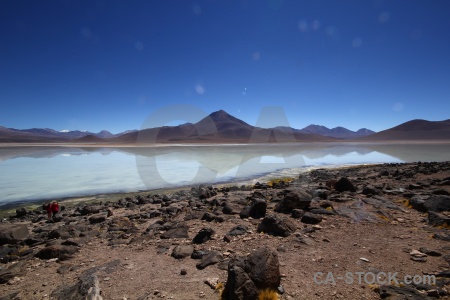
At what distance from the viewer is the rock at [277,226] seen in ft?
19.6

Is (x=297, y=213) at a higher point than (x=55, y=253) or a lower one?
higher

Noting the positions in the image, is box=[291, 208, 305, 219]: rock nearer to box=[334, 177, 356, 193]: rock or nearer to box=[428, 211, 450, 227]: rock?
box=[428, 211, 450, 227]: rock

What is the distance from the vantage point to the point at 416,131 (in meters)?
156

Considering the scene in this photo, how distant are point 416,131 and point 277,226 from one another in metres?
193

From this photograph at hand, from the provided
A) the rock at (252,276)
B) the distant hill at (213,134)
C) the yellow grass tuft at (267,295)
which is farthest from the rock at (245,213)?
the distant hill at (213,134)

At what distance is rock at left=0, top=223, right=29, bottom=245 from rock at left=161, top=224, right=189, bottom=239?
4.11 m

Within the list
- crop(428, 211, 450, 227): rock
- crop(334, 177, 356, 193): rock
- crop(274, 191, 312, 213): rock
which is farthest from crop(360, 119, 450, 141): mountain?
crop(274, 191, 312, 213): rock

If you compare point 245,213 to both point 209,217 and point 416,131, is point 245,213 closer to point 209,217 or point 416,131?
point 209,217

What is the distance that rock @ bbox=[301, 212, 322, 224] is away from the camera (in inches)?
259

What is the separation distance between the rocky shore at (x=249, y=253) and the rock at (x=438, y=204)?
0.02m

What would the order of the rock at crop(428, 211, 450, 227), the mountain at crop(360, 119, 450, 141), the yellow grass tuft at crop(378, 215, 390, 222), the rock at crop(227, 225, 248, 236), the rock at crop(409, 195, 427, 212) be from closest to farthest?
the rock at crop(428, 211, 450, 227) → the rock at crop(227, 225, 248, 236) → the yellow grass tuft at crop(378, 215, 390, 222) → the rock at crop(409, 195, 427, 212) → the mountain at crop(360, 119, 450, 141)

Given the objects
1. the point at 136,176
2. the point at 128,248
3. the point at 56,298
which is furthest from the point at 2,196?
the point at 56,298

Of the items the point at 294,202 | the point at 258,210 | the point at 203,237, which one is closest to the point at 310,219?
the point at 294,202

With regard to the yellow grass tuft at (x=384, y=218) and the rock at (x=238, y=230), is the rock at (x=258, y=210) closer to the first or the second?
the rock at (x=238, y=230)
